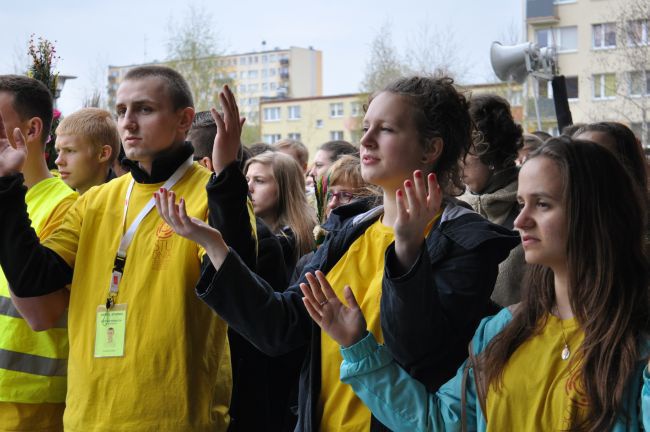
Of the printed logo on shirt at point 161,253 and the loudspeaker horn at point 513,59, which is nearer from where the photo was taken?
the printed logo on shirt at point 161,253

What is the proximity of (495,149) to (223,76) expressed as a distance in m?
30.3

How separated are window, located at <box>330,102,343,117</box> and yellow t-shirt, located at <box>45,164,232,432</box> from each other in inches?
2619

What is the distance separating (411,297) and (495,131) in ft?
6.75

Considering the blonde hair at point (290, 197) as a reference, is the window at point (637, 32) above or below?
above

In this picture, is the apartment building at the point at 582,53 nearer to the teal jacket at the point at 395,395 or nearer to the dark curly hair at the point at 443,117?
the dark curly hair at the point at 443,117

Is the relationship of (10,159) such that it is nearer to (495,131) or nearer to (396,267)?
(396,267)

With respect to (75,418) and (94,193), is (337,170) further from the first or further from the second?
(75,418)

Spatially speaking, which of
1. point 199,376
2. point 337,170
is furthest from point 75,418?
point 337,170

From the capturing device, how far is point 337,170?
4766 millimetres

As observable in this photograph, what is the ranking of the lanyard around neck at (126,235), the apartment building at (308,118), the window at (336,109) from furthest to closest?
the window at (336,109) < the apartment building at (308,118) < the lanyard around neck at (126,235)

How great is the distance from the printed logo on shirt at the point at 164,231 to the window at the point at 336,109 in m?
66.6

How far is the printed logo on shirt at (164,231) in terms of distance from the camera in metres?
3.13

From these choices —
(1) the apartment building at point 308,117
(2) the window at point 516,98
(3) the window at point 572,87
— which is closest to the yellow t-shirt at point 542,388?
(2) the window at point 516,98

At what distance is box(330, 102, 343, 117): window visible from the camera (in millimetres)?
69438
